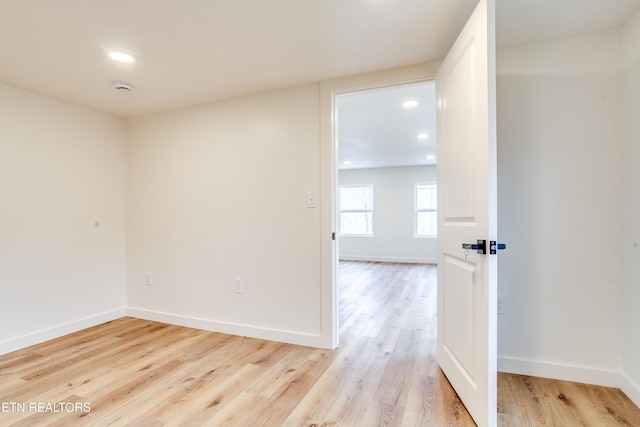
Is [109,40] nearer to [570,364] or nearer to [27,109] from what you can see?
[27,109]

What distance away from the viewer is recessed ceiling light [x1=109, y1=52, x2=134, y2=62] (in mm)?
2034

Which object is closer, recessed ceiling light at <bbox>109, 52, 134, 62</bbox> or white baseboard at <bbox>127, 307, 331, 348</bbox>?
recessed ceiling light at <bbox>109, 52, 134, 62</bbox>

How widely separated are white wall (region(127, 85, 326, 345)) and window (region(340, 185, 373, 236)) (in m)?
5.17

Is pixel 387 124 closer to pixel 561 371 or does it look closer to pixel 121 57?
pixel 121 57

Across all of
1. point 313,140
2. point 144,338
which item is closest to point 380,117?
point 313,140

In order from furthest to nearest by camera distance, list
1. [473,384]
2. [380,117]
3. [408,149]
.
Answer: [408,149] < [380,117] < [473,384]

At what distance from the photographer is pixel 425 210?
7172mm

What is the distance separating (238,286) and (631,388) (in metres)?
2.78

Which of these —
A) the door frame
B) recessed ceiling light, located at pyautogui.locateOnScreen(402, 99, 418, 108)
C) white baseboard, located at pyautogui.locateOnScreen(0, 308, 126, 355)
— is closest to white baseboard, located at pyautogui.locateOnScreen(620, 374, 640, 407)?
the door frame

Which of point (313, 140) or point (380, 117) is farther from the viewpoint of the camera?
point (380, 117)

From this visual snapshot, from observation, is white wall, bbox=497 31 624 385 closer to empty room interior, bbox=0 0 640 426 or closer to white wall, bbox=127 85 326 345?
empty room interior, bbox=0 0 640 426

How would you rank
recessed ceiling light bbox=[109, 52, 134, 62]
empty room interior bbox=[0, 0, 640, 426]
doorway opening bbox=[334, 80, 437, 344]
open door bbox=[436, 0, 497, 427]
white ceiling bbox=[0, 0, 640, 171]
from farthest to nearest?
doorway opening bbox=[334, 80, 437, 344] → recessed ceiling light bbox=[109, 52, 134, 62] → empty room interior bbox=[0, 0, 640, 426] → white ceiling bbox=[0, 0, 640, 171] → open door bbox=[436, 0, 497, 427]

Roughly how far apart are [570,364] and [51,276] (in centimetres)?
412

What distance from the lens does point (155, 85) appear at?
2.53 metres
